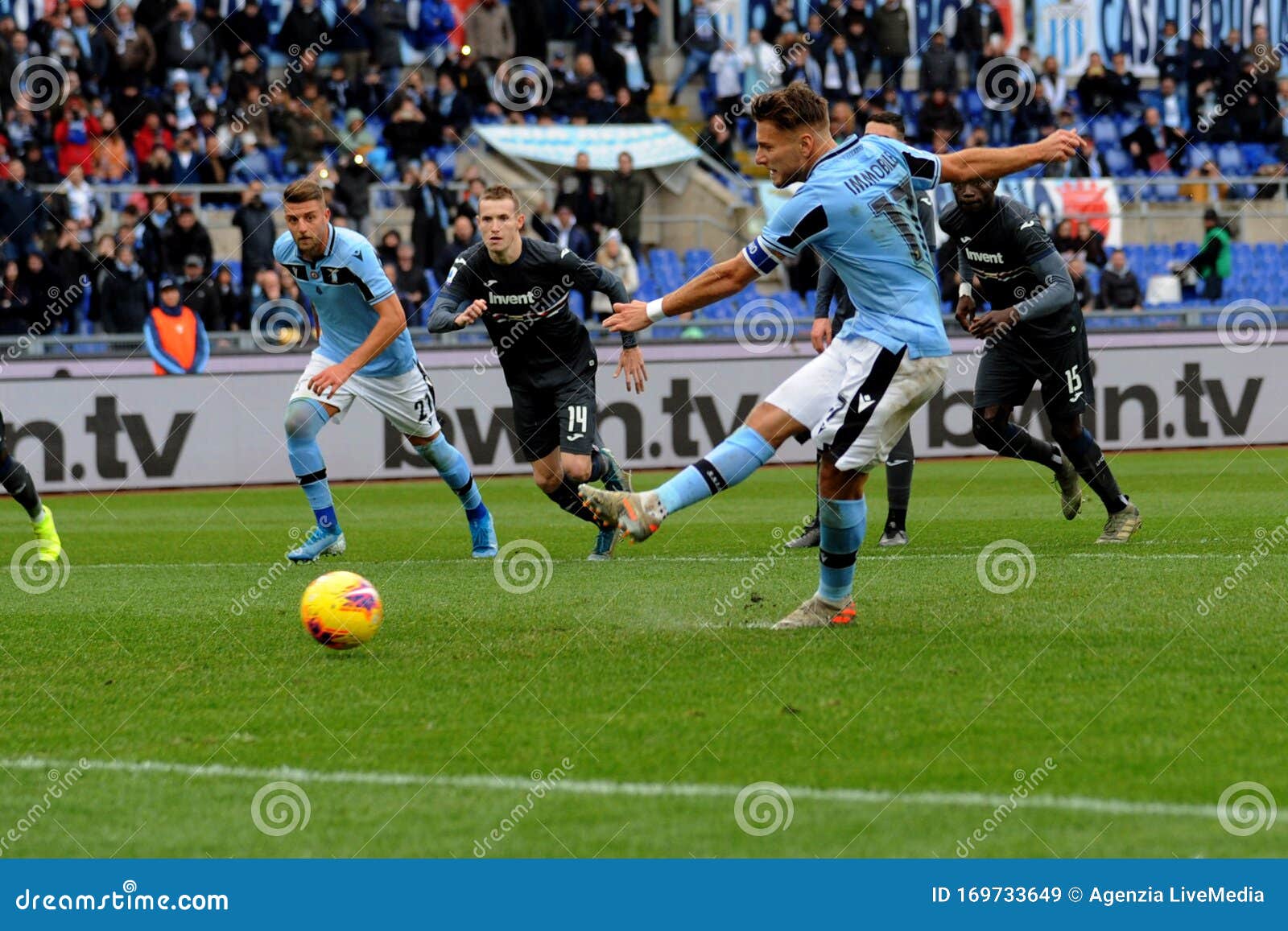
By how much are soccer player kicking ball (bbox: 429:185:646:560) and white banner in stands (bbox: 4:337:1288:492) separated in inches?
336

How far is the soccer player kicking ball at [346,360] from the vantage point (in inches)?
468

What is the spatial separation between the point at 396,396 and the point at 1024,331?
435cm

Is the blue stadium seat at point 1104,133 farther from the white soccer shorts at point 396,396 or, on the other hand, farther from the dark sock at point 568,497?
the white soccer shorts at point 396,396

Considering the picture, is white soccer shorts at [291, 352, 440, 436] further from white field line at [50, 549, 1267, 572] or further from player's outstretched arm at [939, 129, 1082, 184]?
player's outstretched arm at [939, 129, 1082, 184]

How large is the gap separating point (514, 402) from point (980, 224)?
3.39m

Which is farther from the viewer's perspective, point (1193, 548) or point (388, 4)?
point (388, 4)

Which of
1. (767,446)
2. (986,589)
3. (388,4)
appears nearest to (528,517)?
(986,589)

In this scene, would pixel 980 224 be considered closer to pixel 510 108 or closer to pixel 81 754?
pixel 81 754

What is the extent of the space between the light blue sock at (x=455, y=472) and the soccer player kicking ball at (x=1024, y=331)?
354cm

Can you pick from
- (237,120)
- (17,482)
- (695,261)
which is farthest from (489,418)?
(17,482)

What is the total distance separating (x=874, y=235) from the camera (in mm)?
7738

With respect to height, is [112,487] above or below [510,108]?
below

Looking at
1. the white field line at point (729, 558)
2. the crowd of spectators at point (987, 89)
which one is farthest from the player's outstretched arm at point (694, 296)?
the crowd of spectators at point (987, 89)

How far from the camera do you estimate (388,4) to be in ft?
88.3
